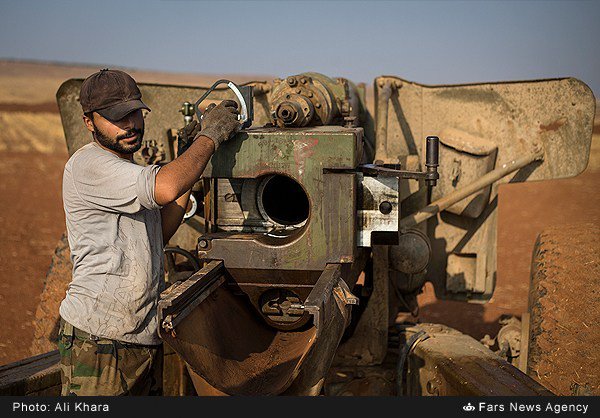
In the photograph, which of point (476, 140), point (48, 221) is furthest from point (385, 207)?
point (48, 221)

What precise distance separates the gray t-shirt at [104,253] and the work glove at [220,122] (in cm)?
28

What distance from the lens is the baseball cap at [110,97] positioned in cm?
306

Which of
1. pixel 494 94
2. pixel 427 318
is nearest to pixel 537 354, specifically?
pixel 494 94

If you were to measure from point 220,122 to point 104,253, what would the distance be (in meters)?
0.69

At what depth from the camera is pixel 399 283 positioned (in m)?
5.02

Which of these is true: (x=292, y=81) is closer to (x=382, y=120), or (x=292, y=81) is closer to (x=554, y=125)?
(x=382, y=120)

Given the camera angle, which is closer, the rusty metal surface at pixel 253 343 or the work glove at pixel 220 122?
the rusty metal surface at pixel 253 343

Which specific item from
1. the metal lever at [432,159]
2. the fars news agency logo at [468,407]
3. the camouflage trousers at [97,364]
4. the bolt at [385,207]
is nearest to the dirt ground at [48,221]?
the camouflage trousers at [97,364]

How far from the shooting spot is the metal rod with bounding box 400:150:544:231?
15.4 feet

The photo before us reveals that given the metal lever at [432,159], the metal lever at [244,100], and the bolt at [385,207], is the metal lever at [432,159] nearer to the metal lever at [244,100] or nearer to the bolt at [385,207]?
the bolt at [385,207]

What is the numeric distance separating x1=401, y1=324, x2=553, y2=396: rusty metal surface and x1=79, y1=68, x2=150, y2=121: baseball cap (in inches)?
72.0

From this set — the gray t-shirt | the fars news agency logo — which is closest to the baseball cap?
the gray t-shirt

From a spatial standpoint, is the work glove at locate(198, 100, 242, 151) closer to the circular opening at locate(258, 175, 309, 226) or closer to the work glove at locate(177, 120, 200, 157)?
the work glove at locate(177, 120, 200, 157)

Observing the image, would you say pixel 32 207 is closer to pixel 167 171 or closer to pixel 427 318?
pixel 427 318
